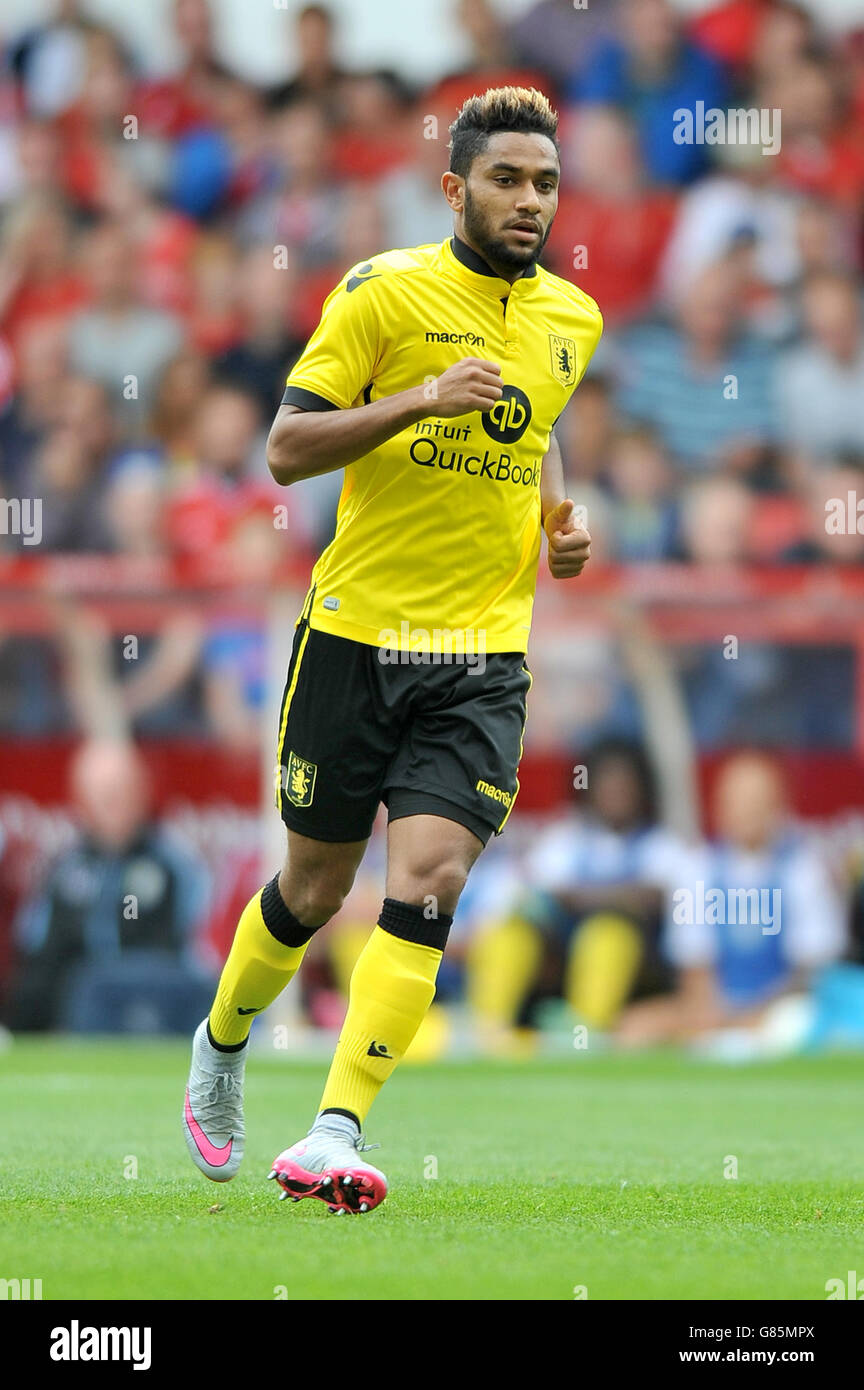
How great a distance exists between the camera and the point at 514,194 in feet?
17.5

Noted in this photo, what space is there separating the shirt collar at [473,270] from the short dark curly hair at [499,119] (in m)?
0.19

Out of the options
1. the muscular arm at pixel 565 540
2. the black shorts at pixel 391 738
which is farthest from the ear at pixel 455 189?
the black shorts at pixel 391 738

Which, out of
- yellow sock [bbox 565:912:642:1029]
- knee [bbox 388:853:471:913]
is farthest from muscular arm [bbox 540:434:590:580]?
yellow sock [bbox 565:912:642:1029]

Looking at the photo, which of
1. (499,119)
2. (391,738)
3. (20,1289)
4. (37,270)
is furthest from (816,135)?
(20,1289)

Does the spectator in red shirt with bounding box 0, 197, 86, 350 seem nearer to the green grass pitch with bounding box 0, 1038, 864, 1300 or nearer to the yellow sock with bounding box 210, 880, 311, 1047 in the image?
the green grass pitch with bounding box 0, 1038, 864, 1300

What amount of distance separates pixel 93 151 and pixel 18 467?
362cm

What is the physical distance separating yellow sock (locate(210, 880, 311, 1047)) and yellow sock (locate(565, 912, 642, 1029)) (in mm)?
6281

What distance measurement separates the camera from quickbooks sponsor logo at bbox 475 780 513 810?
5258 millimetres

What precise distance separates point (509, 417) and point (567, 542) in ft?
1.19

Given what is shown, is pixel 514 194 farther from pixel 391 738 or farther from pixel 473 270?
pixel 391 738

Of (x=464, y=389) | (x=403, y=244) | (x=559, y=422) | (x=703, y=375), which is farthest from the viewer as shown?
(x=403, y=244)

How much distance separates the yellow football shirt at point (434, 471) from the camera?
5359 millimetres

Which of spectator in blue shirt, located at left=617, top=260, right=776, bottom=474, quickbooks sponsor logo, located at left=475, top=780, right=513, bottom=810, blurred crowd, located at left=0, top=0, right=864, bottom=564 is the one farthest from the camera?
spectator in blue shirt, located at left=617, top=260, right=776, bottom=474
